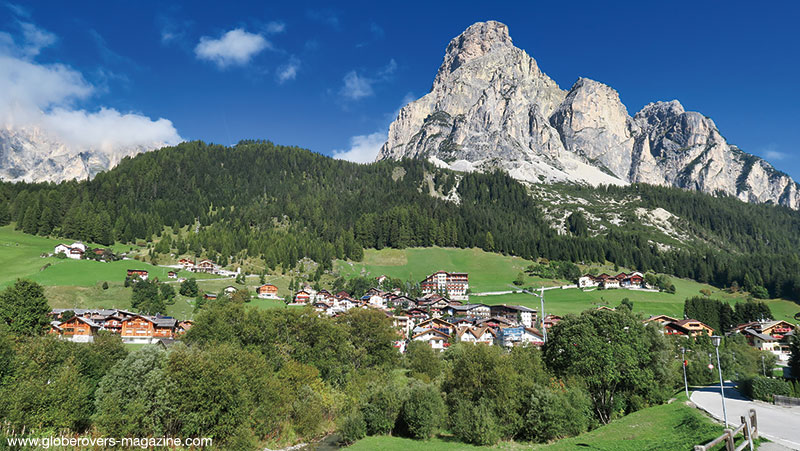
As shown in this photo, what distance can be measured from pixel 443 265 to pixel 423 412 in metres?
140

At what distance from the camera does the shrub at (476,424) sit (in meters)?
35.6

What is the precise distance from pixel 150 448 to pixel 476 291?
132071 millimetres

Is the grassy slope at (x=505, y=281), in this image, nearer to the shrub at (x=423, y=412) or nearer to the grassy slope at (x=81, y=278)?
the grassy slope at (x=81, y=278)

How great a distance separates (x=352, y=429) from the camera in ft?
129

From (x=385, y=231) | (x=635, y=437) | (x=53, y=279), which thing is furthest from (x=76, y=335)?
(x=385, y=231)

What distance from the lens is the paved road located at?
843 inches

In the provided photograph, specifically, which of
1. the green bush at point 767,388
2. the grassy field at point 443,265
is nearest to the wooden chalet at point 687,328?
the grassy field at point 443,265

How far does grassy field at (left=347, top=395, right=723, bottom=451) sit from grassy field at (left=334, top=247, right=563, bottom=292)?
11717cm

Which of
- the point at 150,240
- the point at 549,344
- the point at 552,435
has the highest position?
the point at 150,240

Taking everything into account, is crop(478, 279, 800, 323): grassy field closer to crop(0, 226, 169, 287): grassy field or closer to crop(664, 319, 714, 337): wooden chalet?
crop(664, 319, 714, 337): wooden chalet

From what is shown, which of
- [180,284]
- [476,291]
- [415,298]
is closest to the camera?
[180,284]

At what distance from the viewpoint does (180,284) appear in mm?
121750

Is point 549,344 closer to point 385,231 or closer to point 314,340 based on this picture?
point 314,340

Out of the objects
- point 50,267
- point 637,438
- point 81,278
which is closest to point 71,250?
point 50,267
